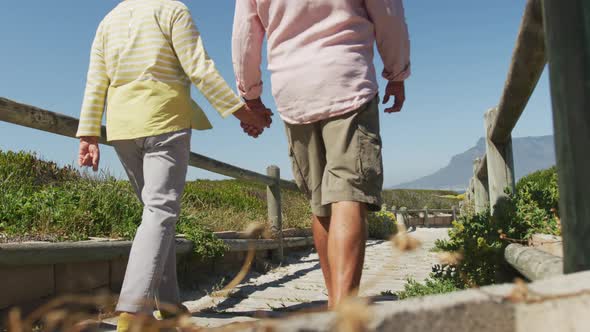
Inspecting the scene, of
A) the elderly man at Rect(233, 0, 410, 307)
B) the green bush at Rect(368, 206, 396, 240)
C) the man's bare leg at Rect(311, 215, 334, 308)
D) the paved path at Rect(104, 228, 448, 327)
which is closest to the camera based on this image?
the elderly man at Rect(233, 0, 410, 307)

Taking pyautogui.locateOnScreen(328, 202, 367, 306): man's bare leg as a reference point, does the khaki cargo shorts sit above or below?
above

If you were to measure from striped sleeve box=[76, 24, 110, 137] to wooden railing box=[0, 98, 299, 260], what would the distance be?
38cm

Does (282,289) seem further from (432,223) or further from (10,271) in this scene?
(432,223)

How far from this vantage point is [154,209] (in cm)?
224

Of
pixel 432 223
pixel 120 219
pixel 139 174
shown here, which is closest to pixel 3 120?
pixel 139 174

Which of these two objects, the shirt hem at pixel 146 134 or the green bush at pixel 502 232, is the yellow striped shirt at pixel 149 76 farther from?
the green bush at pixel 502 232

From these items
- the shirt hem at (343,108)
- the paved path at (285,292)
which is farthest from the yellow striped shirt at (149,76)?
the paved path at (285,292)

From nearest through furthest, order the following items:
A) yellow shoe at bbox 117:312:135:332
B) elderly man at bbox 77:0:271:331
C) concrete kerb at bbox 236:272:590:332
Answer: concrete kerb at bbox 236:272:590:332, yellow shoe at bbox 117:312:135:332, elderly man at bbox 77:0:271:331

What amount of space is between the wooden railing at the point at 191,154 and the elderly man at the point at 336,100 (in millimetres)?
1333

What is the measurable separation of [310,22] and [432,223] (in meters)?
21.5

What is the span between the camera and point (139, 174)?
96.9 inches

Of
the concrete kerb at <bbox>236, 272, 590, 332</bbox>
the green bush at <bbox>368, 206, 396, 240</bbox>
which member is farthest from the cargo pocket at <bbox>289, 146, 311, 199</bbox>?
the green bush at <bbox>368, 206, 396, 240</bbox>

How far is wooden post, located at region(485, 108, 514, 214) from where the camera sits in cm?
352

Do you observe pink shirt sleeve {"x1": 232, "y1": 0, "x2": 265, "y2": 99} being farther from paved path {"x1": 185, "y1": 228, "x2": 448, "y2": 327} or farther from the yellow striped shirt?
paved path {"x1": 185, "y1": 228, "x2": 448, "y2": 327}
